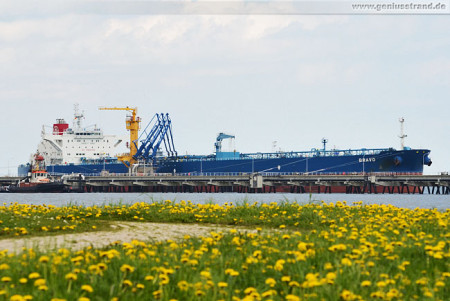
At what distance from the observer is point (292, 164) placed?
312 ft

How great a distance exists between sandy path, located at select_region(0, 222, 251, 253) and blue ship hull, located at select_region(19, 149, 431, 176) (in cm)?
7393

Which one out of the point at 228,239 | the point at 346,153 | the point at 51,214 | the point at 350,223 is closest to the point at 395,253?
the point at 228,239

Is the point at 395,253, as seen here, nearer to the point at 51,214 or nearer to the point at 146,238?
the point at 146,238

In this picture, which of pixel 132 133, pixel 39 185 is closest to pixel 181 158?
pixel 132 133

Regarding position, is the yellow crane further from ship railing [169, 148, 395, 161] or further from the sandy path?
the sandy path

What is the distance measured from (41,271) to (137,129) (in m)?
102

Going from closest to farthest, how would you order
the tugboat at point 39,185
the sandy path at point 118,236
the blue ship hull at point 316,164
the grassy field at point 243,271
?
the grassy field at point 243,271, the sandy path at point 118,236, the tugboat at point 39,185, the blue ship hull at point 316,164

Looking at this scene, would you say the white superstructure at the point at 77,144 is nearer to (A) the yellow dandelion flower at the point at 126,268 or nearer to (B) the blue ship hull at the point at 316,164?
(B) the blue ship hull at the point at 316,164

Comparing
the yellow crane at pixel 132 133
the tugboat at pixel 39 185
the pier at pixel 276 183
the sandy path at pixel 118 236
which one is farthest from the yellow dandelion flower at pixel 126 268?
the yellow crane at pixel 132 133

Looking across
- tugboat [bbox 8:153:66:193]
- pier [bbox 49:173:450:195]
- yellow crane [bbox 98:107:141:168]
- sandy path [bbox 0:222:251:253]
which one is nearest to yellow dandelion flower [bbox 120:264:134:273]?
sandy path [bbox 0:222:251:253]

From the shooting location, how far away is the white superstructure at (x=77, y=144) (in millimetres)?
116750

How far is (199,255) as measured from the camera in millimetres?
8914

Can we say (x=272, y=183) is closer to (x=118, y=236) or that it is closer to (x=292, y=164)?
(x=292, y=164)

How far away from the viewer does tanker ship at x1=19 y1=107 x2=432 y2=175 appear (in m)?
86.1
